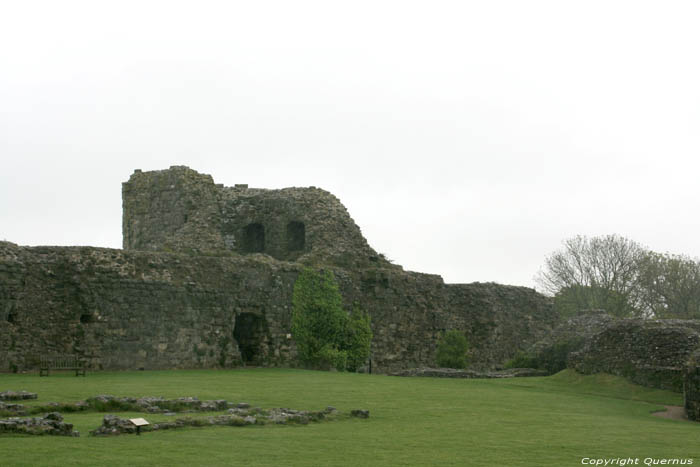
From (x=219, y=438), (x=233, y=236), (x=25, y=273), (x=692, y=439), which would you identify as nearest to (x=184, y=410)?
(x=219, y=438)

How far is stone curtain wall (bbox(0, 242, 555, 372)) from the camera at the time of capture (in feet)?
70.0

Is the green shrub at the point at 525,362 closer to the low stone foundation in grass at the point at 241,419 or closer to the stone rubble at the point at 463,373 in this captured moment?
the stone rubble at the point at 463,373

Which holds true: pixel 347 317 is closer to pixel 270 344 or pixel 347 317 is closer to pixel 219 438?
pixel 270 344

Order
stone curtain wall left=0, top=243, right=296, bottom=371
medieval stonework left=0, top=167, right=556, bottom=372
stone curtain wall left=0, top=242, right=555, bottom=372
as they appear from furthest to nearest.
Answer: medieval stonework left=0, top=167, right=556, bottom=372
stone curtain wall left=0, top=242, right=555, bottom=372
stone curtain wall left=0, top=243, right=296, bottom=371

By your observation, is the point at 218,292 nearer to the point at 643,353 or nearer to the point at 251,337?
the point at 251,337

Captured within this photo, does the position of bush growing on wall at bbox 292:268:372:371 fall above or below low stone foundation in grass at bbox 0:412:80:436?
above

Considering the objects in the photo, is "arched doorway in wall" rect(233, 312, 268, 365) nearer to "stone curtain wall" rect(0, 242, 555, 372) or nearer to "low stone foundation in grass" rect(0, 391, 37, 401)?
"stone curtain wall" rect(0, 242, 555, 372)

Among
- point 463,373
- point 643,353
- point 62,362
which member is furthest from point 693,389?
point 62,362

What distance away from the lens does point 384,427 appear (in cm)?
1313

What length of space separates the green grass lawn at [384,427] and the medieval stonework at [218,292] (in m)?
1.53

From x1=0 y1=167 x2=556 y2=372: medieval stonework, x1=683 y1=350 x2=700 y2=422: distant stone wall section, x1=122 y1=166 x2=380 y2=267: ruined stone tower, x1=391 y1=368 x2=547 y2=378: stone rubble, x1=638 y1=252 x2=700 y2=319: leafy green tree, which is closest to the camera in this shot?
x1=683 y1=350 x2=700 y2=422: distant stone wall section

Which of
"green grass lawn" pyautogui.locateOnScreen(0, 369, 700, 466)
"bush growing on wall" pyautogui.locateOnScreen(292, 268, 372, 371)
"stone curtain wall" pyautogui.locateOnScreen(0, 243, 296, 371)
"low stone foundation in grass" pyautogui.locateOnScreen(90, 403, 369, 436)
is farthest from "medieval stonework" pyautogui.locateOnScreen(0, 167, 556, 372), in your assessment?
"low stone foundation in grass" pyautogui.locateOnScreen(90, 403, 369, 436)

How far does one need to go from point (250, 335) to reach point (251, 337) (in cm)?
7

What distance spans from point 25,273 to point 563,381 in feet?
42.7
